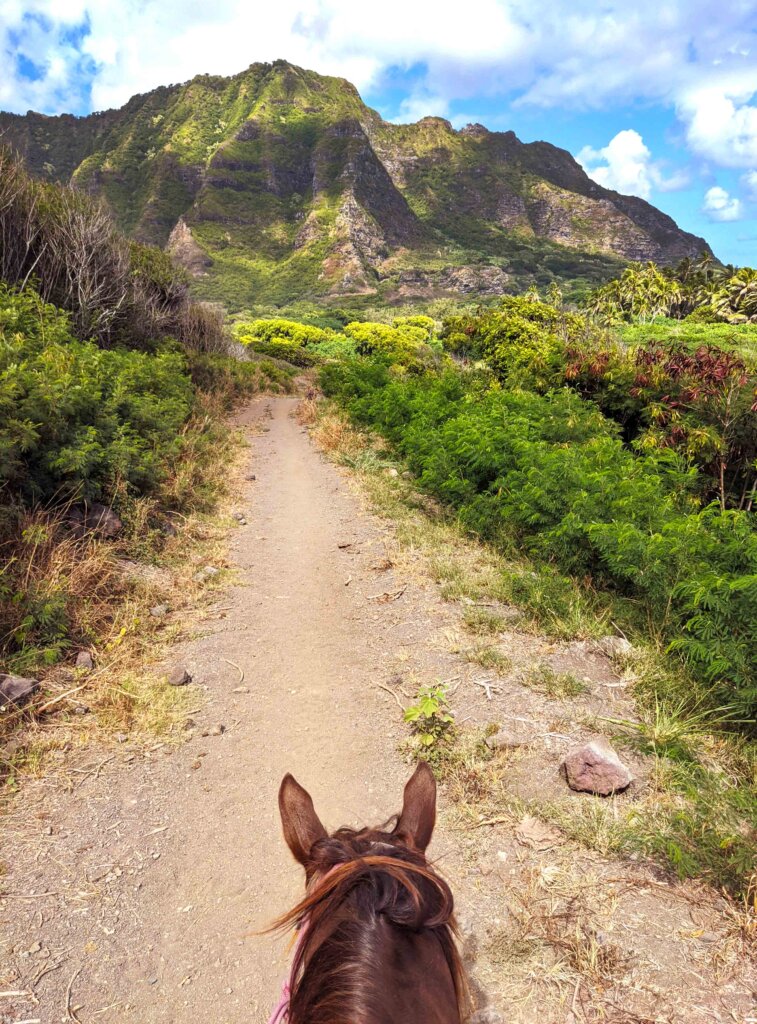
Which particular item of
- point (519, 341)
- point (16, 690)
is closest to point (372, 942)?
point (16, 690)

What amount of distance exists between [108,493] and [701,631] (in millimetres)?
6084

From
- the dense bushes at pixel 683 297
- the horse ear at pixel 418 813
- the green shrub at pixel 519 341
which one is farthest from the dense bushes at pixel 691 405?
the dense bushes at pixel 683 297

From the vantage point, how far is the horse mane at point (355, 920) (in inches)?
35.6

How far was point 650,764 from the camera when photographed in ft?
10.9

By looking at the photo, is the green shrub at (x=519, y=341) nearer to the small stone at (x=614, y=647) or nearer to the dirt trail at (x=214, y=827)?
the small stone at (x=614, y=647)

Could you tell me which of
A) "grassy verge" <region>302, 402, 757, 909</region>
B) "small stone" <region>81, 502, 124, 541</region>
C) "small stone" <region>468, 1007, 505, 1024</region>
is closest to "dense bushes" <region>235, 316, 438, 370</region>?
"small stone" <region>81, 502, 124, 541</region>

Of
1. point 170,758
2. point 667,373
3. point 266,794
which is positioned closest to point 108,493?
point 170,758

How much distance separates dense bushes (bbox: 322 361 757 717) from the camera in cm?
365

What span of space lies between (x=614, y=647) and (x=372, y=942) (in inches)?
158

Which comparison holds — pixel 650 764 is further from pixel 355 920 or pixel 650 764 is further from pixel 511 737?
pixel 355 920

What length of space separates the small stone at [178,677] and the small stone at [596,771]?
2938 mm

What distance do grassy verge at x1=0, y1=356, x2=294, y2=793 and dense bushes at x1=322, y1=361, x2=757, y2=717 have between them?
138 inches

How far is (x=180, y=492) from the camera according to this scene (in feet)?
25.9

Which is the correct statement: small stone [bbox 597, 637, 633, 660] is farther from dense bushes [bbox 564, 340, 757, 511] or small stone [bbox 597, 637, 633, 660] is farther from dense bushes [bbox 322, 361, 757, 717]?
dense bushes [bbox 564, 340, 757, 511]
